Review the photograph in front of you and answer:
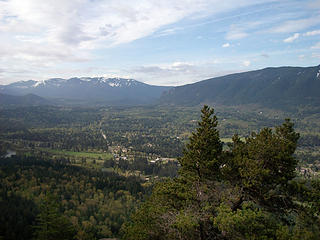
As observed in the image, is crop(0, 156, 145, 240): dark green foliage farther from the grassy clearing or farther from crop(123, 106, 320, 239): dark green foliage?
the grassy clearing

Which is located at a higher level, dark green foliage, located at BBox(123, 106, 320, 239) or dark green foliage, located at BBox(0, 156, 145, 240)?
dark green foliage, located at BBox(123, 106, 320, 239)

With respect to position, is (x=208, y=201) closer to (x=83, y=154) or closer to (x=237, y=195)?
(x=237, y=195)

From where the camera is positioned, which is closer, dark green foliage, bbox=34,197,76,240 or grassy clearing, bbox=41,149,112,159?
dark green foliage, bbox=34,197,76,240

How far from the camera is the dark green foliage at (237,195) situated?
15.1 m

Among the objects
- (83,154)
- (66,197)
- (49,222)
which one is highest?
(49,222)

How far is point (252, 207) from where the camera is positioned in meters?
17.0

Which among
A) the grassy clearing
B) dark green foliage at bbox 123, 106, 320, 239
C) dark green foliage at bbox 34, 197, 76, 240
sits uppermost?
dark green foliage at bbox 123, 106, 320, 239

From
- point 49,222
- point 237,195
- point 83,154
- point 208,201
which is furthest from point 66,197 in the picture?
point 237,195

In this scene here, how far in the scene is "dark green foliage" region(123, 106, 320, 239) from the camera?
595 inches

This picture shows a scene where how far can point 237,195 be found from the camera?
17.1 metres

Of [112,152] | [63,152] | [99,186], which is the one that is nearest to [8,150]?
[63,152]

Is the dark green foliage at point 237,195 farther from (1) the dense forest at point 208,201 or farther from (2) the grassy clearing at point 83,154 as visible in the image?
(2) the grassy clearing at point 83,154

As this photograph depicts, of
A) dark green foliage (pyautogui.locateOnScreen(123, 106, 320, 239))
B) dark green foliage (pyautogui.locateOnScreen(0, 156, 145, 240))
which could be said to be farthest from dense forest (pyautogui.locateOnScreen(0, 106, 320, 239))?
dark green foliage (pyautogui.locateOnScreen(0, 156, 145, 240))

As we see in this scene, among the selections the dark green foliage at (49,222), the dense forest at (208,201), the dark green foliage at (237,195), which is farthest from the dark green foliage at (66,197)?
the dark green foliage at (237,195)
